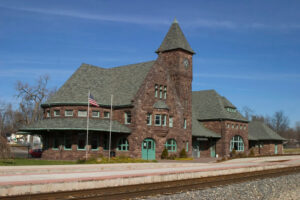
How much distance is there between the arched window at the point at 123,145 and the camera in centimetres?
3753

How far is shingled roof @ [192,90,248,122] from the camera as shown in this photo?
53.3 m

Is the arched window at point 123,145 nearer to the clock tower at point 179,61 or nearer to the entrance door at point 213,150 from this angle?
the clock tower at point 179,61

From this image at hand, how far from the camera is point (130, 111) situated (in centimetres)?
3775

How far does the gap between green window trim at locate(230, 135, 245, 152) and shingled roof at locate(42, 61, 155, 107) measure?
2077 cm

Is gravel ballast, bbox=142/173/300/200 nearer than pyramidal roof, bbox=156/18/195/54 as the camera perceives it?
Yes

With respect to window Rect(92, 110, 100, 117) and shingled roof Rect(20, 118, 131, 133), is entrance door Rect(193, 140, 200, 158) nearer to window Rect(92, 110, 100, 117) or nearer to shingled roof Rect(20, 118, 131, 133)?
shingled roof Rect(20, 118, 131, 133)

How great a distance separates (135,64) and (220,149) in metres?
18.8

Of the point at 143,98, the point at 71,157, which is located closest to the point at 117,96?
the point at 143,98

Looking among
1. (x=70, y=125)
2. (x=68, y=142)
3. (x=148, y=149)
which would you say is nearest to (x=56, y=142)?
(x=68, y=142)

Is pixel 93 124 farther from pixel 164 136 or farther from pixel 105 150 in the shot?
pixel 164 136

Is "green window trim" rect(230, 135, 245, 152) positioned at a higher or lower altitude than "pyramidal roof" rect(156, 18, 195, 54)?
lower

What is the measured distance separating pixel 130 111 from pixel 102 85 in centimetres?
529

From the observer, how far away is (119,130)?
3591 centimetres

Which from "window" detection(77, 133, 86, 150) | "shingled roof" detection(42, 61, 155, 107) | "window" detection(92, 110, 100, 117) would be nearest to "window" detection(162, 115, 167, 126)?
"shingled roof" detection(42, 61, 155, 107)
